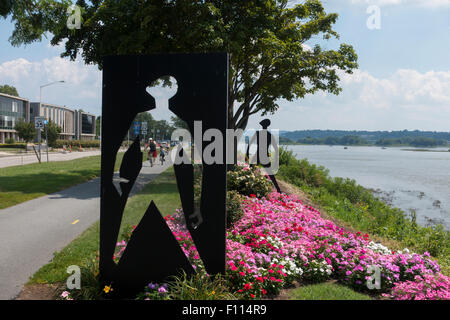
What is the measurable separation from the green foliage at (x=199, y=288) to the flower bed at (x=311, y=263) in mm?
233

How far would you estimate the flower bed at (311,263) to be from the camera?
4.53 m

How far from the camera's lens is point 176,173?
4.66 meters

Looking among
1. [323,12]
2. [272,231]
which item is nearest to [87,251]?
[272,231]

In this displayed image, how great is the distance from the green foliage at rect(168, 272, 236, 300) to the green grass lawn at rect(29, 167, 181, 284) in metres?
0.97

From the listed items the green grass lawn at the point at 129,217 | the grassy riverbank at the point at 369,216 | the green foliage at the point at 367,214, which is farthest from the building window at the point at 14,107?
the green grass lawn at the point at 129,217

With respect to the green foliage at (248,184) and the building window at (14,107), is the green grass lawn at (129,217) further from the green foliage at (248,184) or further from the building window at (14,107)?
the building window at (14,107)

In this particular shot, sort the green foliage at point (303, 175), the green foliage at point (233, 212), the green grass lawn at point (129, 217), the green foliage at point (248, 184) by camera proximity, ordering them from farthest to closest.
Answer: the green foliage at point (303, 175), the green foliage at point (248, 184), the green foliage at point (233, 212), the green grass lawn at point (129, 217)

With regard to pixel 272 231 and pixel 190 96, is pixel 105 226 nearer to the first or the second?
pixel 190 96

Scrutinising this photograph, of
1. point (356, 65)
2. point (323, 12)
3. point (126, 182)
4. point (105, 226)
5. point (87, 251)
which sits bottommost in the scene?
point (87, 251)

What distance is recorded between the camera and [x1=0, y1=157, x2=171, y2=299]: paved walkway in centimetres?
525

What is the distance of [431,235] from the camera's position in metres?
9.79

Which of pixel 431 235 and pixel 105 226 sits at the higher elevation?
pixel 105 226

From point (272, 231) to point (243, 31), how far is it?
9.71 meters

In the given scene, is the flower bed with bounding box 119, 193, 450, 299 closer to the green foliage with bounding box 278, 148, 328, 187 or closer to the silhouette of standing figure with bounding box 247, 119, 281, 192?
the silhouette of standing figure with bounding box 247, 119, 281, 192
